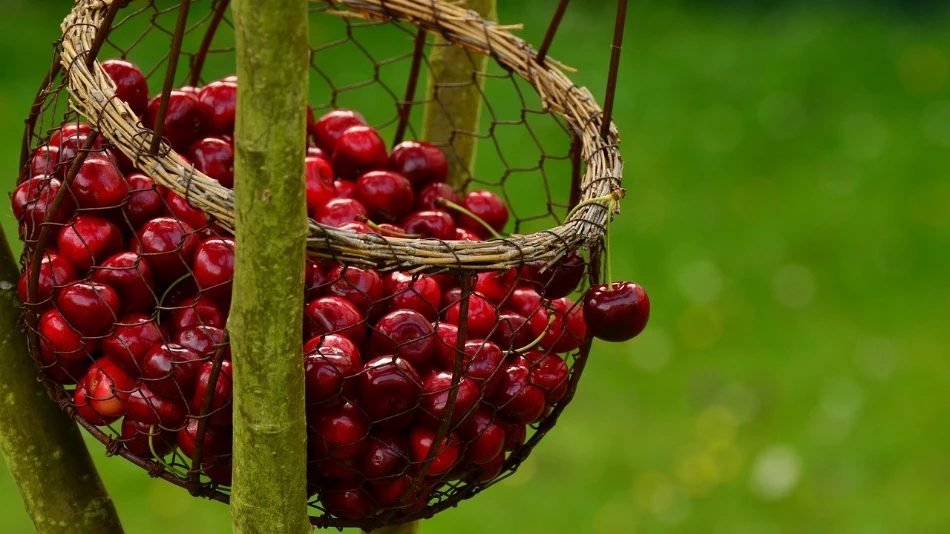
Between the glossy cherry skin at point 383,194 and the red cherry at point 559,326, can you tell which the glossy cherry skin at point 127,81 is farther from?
the red cherry at point 559,326

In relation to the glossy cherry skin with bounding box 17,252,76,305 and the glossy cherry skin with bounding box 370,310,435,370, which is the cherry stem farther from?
the glossy cherry skin with bounding box 17,252,76,305

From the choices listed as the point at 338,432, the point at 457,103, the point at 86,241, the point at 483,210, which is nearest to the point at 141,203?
the point at 86,241

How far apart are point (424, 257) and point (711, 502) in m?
1.86

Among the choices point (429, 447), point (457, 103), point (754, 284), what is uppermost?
point (457, 103)

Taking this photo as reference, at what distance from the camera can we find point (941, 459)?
262cm

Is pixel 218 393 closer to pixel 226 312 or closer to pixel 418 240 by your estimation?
pixel 226 312

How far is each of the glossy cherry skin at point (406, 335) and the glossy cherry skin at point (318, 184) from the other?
263 millimetres

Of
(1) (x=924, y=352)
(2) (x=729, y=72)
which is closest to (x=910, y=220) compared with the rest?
(1) (x=924, y=352)

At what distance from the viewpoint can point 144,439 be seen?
3.26 feet

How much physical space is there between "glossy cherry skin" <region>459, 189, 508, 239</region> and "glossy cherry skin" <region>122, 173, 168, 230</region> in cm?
39

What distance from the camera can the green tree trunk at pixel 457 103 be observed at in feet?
4.99

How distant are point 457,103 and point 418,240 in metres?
0.69

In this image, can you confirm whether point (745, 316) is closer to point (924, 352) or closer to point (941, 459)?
point (924, 352)

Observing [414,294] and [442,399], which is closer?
[442,399]
